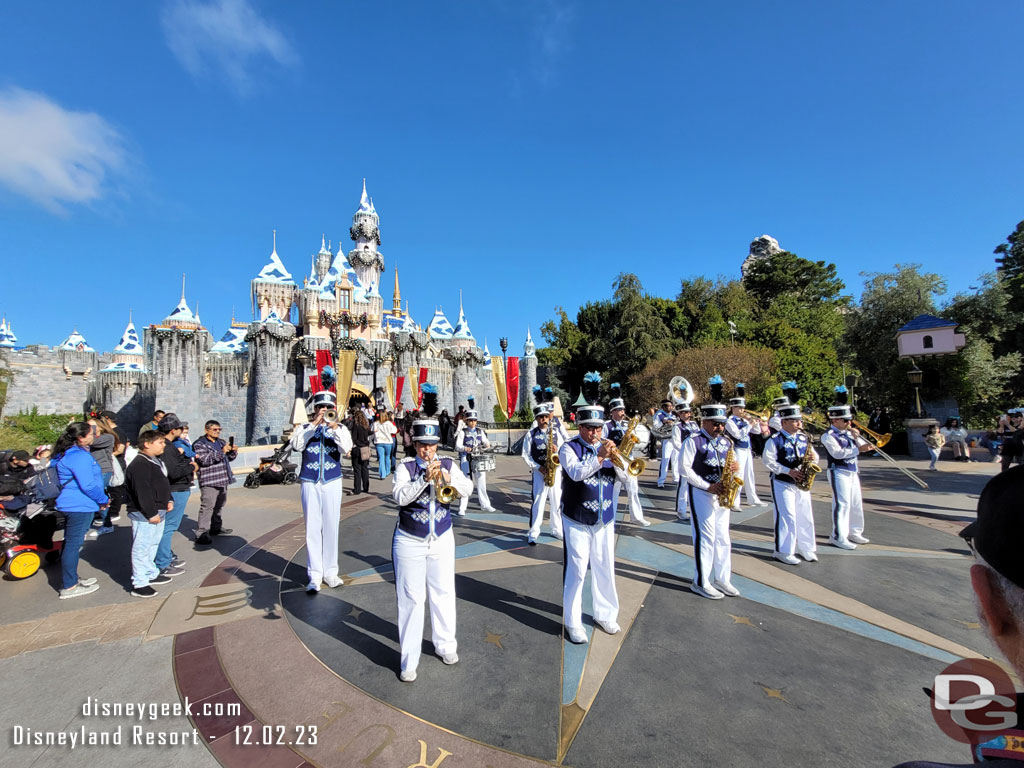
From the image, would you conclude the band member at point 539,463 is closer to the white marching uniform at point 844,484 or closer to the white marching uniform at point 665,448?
the white marching uniform at point 844,484

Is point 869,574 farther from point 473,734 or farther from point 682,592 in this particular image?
point 473,734

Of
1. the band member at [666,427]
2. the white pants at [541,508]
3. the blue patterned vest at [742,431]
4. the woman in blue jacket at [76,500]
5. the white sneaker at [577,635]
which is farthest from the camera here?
the band member at [666,427]

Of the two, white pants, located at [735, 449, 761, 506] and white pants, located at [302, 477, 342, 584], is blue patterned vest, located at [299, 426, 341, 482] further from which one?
white pants, located at [735, 449, 761, 506]

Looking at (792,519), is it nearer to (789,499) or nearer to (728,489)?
(789,499)

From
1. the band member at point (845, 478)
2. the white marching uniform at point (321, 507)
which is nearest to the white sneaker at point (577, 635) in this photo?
the white marching uniform at point (321, 507)

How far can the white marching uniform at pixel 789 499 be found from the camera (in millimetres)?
6117

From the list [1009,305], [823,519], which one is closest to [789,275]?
[1009,305]

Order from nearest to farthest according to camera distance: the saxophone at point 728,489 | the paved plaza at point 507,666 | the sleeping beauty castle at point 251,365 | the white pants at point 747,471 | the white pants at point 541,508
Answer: the paved plaza at point 507,666 → the saxophone at point 728,489 → the white pants at point 541,508 → the white pants at point 747,471 → the sleeping beauty castle at point 251,365

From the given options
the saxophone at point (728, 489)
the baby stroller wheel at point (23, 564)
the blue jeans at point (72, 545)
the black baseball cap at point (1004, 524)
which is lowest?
the baby stroller wheel at point (23, 564)

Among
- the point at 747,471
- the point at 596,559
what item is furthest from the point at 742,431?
the point at 596,559

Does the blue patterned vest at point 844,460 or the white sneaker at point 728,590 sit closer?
the white sneaker at point 728,590

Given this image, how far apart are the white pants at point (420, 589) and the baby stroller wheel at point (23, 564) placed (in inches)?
217

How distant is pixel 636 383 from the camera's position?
3241 cm

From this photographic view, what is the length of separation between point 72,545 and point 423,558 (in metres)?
4.55
